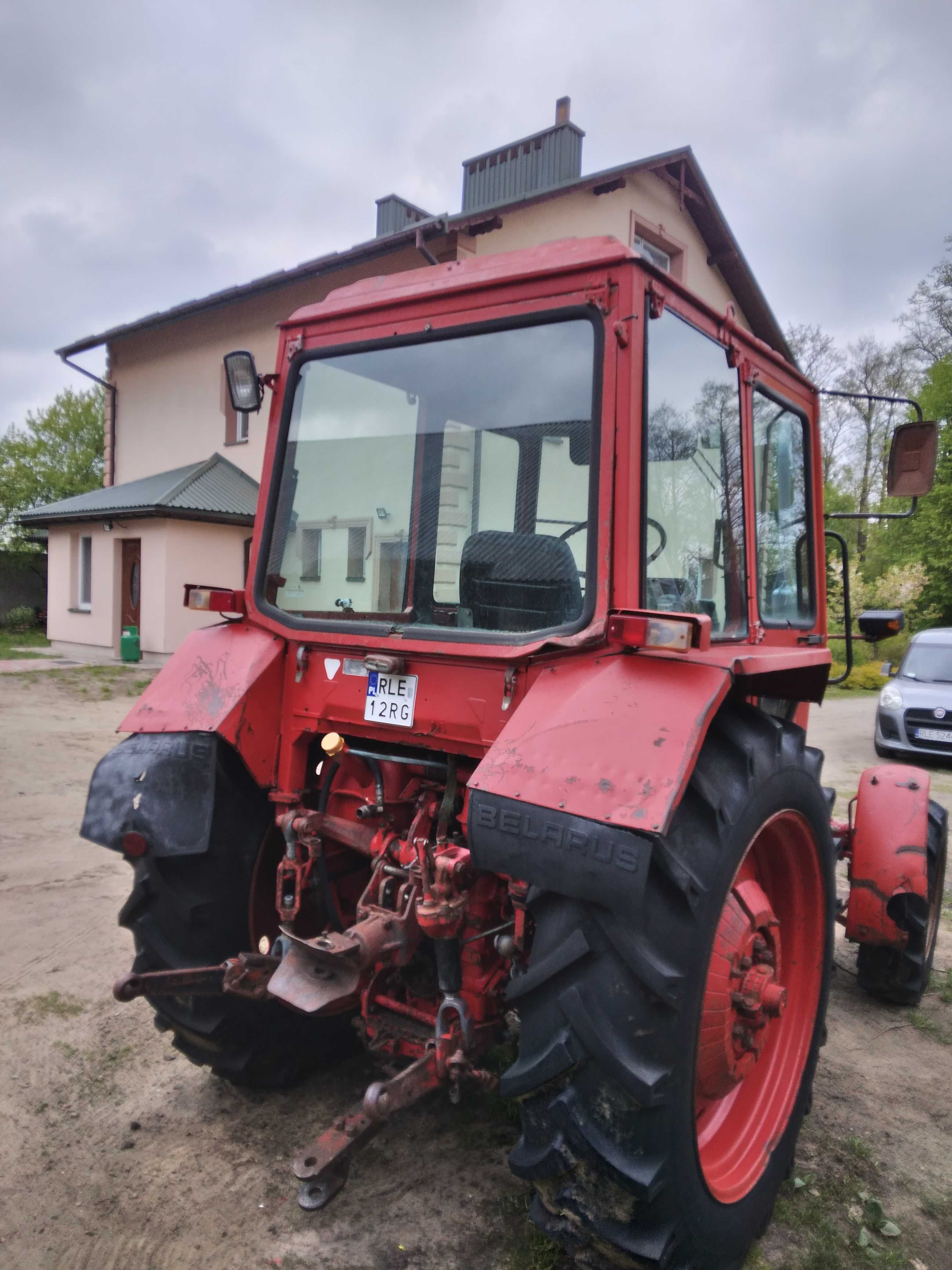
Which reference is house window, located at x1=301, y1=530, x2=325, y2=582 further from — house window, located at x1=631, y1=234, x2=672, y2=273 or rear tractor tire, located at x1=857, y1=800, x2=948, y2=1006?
house window, located at x1=631, y1=234, x2=672, y2=273

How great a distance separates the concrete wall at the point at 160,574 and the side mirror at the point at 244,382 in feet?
41.2

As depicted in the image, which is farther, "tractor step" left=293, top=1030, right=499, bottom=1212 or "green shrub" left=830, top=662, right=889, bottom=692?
"green shrub" left=830, top=662, right=889, bottom=692

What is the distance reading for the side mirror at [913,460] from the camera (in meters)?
2.97

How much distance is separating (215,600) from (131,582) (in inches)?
596

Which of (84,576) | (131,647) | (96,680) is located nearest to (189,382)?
(84,576)

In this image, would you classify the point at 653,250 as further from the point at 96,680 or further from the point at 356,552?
the point at 356,552

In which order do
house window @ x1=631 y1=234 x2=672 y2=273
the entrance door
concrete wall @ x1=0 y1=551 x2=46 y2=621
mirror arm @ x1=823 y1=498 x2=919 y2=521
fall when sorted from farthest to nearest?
concrete wall @ x1=0 y1=551 x2=46 y2=621
the entrance door
house window @ x1=631 y1=234 x2=672 y2=273
mirror arm @ x1=823 y1=498 x2=919 y2=521

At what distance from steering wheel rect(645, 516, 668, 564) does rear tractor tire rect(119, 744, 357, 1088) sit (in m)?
1.29

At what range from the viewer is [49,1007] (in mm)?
3414

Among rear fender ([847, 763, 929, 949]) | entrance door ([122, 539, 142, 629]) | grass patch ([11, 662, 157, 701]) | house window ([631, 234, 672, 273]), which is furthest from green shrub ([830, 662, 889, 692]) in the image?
rear fender ([847, 763, 929, 949])

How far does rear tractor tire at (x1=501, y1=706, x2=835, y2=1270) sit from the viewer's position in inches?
69.1

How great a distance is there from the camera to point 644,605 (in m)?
2.18

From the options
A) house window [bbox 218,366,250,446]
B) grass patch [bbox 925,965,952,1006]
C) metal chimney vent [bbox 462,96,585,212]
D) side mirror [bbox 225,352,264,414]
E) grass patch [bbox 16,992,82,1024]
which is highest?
metal chimney vent [bbox 462,96,585,212]

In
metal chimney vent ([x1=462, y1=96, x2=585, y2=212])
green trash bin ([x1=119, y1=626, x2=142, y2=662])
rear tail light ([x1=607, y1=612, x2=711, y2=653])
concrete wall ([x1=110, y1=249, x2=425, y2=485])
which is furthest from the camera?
green trash bin ([x1=119, y1=626, x2=142, y2=662])
